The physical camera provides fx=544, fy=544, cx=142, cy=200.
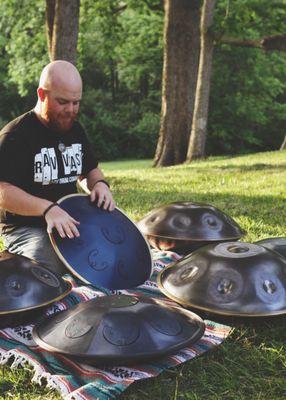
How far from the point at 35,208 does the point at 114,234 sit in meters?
0.55

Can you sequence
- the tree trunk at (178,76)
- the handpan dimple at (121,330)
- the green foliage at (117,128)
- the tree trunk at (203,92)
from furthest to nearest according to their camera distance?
1. the green foliage at (117,128)
2. the tree trunk at (203,92)
3. the tree trunk at (178,76)
4. the handpan dimple at (121,330)

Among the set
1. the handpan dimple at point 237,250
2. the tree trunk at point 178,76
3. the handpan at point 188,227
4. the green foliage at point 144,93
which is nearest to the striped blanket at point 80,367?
the handpan dimple at point 237,250

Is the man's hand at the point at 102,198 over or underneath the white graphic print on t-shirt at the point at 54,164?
underneath

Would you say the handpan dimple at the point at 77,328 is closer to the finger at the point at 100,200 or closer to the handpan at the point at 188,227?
the finger at the point at 100,200

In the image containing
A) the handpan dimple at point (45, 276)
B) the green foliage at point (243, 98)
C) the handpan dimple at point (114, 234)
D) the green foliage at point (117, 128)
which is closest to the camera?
the handpan dimple at point (45, 276)

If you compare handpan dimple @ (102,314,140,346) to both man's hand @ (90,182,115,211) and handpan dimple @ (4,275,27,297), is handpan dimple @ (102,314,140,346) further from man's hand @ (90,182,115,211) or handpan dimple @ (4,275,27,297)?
man's hand @ (90,182,115,211)

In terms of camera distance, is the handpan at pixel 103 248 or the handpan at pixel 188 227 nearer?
the handpan at pixel 103 248

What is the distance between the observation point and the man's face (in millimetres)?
3162

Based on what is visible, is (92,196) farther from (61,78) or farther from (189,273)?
(189,273)

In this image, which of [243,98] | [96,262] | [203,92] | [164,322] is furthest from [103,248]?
[243,98]

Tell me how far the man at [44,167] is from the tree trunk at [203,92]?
8.28 m

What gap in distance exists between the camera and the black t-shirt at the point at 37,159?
330 cm

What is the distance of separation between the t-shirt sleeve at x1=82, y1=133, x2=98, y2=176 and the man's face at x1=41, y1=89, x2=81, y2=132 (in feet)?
1.06

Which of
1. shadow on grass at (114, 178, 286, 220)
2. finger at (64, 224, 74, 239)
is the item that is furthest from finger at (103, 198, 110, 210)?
shadow on grass at (114, 178, 286, 220)
